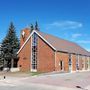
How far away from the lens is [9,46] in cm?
4647

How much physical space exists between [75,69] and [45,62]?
29.6ft

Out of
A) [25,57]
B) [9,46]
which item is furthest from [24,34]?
[25,57]

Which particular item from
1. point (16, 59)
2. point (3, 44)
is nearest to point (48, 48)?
point (16, 59)

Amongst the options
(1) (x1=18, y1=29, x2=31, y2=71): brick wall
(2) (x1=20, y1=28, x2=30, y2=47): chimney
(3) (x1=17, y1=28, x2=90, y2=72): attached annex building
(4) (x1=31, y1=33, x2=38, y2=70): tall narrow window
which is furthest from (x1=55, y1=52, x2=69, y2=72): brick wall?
(2) (x1=20, y1=28, x2=30, y2=47): chimney

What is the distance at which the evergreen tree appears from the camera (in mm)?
45938

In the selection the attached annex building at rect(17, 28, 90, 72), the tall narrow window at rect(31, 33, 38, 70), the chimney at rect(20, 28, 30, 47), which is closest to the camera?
the attached annex building at rect(17, 28, 90, 72)

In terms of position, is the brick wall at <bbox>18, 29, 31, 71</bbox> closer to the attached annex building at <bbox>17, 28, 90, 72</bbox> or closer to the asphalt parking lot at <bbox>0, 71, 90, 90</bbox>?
the attached annex building at <bbox>17, 28, 90, 72</bbox>

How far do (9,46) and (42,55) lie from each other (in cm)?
907

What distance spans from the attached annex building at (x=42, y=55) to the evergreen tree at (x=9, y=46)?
2.59 metres

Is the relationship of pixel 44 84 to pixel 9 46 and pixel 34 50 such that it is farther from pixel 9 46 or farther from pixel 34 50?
pixel 9 46

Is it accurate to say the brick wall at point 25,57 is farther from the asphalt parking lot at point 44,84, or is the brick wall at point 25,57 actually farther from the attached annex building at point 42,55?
the asphalt parking lot at point 44,84

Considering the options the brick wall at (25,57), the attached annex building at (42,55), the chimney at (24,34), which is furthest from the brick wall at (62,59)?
the chimney at (24,34)

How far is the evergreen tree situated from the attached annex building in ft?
8.51

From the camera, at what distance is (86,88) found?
19.7 metres
